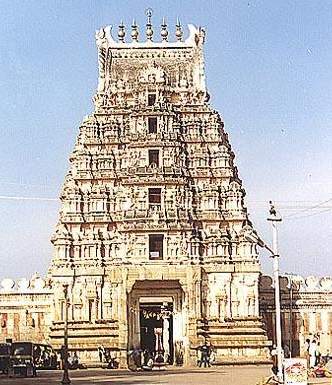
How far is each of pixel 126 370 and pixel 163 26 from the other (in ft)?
89.2

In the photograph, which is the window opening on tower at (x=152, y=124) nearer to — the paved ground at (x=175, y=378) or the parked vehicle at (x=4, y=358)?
the paved ground at (x=175, y=378)

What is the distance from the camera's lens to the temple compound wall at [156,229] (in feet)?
193

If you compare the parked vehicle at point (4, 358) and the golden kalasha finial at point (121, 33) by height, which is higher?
the golden kalasha finial at point (121, 33)

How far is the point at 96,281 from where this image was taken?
6000cm

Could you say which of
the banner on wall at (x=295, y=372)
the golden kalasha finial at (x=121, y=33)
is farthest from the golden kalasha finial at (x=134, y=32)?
the banner on wall at (x=295, y=372)

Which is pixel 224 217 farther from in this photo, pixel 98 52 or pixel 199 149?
pixel 98 52

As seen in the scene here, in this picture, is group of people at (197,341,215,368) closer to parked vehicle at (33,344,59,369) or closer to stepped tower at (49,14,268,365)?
stepped tower at (49,14,268,365)

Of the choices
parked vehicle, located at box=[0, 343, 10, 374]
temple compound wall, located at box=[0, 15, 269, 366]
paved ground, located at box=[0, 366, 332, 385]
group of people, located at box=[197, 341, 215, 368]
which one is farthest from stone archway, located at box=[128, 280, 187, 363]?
parked vehicle, located at box=[0, 343, 10, 374]

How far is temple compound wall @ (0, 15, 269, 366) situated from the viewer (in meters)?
58.8

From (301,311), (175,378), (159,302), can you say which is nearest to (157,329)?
(159,302)

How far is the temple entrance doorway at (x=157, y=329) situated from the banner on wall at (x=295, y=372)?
2971 centimetres

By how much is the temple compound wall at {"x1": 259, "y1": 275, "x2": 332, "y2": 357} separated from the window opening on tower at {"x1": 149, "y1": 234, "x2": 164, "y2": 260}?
8483 mm

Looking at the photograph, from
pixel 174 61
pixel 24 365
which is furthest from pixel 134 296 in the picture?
pixel 174 61

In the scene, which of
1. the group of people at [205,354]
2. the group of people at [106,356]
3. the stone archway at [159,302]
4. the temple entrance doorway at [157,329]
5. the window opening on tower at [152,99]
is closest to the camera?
the group of people at [205,354]
